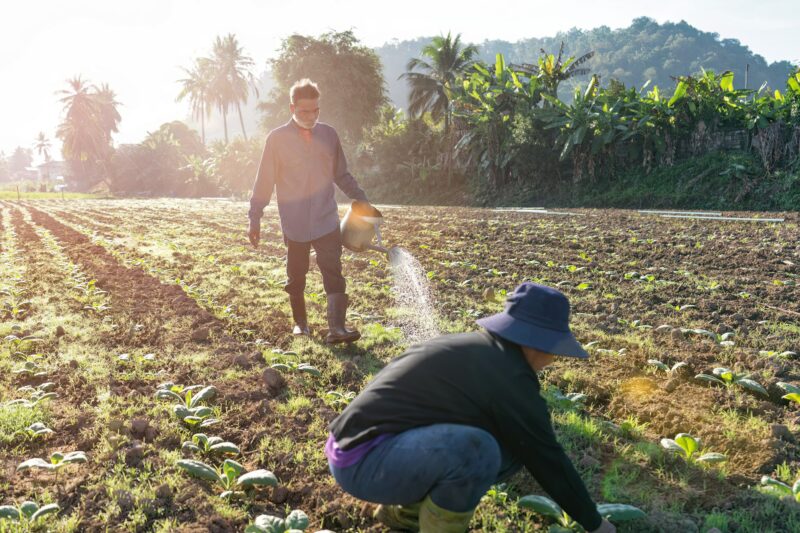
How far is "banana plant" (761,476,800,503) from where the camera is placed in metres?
2.54

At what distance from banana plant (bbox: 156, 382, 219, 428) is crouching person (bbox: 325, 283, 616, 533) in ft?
5.00

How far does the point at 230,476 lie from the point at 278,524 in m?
0.50

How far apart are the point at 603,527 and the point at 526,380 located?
65 centimetres

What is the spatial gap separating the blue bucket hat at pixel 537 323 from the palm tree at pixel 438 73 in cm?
3346

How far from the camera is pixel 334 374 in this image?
13.4 ft

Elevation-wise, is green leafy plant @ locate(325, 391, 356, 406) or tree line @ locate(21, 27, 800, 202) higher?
tree line @ locate(21, 27, 800, 202)

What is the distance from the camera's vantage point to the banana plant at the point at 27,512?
2.38 metres

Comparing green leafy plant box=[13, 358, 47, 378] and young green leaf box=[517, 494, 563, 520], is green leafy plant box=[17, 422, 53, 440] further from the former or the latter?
young green leaf box=[517, 494, 563, 520]

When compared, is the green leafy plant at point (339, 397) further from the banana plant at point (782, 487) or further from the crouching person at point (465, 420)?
the banana plant at point (782, 487)

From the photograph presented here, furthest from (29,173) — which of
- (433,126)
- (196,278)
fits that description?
(196,278)

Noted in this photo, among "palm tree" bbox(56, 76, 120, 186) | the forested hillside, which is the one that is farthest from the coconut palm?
the forested hillside

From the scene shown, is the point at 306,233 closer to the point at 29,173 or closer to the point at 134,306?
the point at 134,306

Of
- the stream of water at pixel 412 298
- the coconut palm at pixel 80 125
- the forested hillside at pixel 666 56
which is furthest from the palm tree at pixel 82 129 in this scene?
the stream of water at pixel 412 298

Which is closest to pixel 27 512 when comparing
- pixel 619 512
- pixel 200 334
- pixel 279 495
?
pixel 279 495
